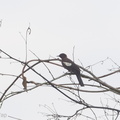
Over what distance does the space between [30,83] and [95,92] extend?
28.2 inches

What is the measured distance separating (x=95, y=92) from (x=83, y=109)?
0.33 meters

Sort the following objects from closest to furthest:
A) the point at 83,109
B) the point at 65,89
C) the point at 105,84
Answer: the point at 105,84
the point at 65,89
the point at 83,109

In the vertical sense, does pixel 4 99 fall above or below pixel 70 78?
below

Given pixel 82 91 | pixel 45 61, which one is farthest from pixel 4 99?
pixel 82 91

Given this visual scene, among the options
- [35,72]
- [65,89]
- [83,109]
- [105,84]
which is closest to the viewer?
[35,72]

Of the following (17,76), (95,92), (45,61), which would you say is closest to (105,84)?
(95,92)

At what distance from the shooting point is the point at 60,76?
3.60 meters

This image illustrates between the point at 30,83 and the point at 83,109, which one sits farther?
the point at 83,109

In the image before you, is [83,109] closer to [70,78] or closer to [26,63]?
[70,78]

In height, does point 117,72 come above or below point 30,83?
above

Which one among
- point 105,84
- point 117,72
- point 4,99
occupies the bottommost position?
point 4,99

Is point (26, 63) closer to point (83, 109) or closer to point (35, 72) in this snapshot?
point (35, 72)

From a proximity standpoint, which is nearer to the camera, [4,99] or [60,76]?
[4,99]

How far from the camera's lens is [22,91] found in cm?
344
